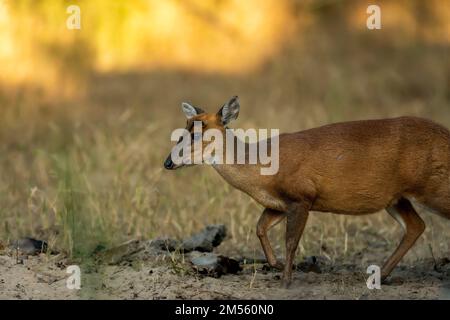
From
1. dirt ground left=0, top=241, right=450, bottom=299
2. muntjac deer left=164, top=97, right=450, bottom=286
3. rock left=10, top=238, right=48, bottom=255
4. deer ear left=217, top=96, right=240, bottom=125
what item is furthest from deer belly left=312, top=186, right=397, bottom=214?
rock left=10, top=238, right=48, bottom=255

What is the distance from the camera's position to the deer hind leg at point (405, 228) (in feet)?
25.1

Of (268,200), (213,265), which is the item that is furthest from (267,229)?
(213,265)

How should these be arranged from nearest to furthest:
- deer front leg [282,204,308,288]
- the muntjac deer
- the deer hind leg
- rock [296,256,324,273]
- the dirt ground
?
the dirt ground < deer front leg [282,204,308,288] < the muntjac deer < the deer hind leg < rock [296,256,324,273]

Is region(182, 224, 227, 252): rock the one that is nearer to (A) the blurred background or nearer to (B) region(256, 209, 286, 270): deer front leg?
(A) the blurred background

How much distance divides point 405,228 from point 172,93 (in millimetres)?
8563

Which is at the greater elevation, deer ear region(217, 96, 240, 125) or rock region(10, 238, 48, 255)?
deer ear region(217, 96, 240, 125)

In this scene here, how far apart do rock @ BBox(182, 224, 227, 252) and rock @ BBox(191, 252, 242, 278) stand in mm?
397

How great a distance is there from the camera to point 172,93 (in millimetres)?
15875

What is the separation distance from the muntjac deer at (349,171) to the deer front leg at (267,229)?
1cm

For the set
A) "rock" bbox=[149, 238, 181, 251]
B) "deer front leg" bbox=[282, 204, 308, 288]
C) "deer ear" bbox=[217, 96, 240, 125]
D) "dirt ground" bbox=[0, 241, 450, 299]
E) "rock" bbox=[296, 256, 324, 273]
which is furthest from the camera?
"rock" bbox=[149, 238, 181, 251]

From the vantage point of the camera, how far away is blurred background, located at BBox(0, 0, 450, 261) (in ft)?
31.0

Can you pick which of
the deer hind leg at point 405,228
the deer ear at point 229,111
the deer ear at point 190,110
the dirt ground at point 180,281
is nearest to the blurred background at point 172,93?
the dirt ground at point 180,281

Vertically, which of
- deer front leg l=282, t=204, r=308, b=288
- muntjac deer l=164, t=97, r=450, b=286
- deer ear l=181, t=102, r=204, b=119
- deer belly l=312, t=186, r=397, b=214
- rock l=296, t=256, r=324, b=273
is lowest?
rock l=296, t=256, r=324, b=273

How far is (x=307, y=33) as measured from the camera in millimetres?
18156
